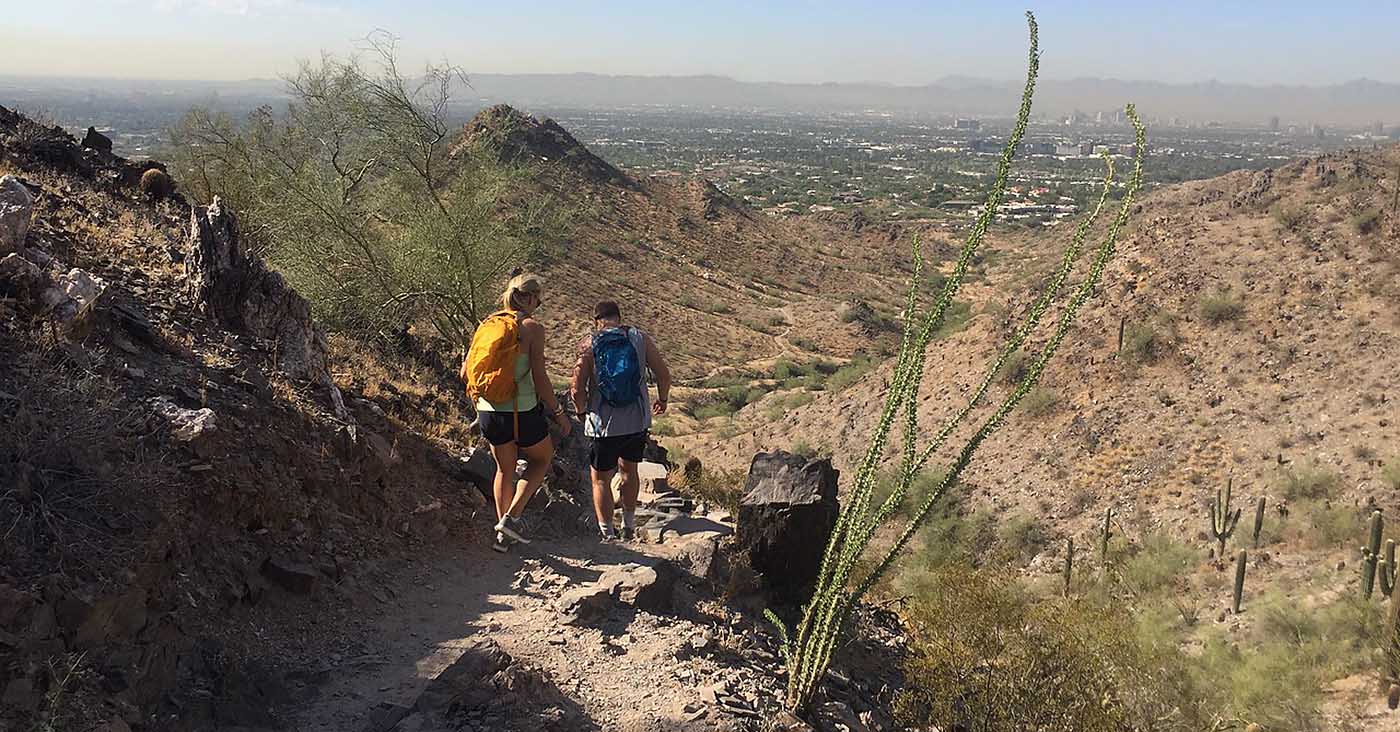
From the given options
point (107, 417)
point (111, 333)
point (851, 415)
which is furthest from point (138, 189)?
point (851, 415)

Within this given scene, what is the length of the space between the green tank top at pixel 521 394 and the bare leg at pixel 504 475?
299 mm

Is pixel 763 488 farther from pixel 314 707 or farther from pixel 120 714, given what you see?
pixel 120 714

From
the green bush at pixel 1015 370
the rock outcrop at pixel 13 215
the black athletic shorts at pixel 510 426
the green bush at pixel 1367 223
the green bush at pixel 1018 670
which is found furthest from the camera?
the green bush at pixel 1367 223

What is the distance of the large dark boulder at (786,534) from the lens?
6207 mm

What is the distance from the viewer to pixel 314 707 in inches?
149

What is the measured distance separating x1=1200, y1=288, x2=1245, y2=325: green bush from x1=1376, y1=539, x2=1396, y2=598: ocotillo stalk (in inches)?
377

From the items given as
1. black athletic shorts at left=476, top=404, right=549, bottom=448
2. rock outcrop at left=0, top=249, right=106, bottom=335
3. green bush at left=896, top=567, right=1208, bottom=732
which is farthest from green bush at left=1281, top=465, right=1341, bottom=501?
rock outcrop at left=0, top=249, right=106, bottom=335

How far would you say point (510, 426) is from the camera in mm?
5496

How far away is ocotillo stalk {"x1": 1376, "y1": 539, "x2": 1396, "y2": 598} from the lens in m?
9.29

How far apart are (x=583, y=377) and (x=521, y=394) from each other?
46 centimetres

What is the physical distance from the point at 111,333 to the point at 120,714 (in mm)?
2782

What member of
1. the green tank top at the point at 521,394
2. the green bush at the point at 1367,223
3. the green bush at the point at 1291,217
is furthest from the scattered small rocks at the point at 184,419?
the green bush at the point at 1291,217

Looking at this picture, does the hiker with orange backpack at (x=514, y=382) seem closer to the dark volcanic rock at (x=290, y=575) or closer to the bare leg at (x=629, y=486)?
the bare leg at (x=629, y=486)

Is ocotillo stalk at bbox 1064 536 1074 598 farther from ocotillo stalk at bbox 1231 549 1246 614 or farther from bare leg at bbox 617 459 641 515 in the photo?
bare leg at bbox 617 459 641 515
